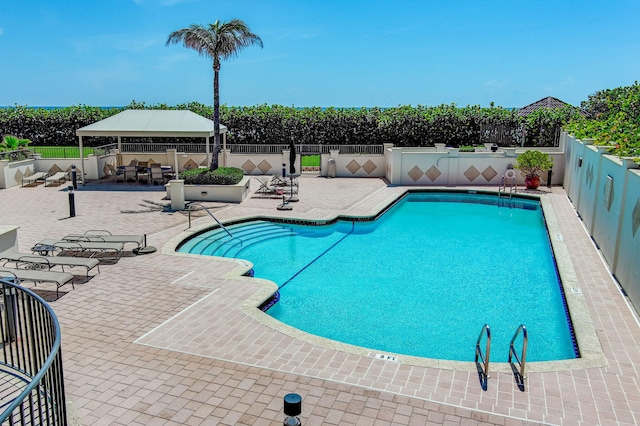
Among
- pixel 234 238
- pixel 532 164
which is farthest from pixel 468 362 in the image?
pixel 532 164

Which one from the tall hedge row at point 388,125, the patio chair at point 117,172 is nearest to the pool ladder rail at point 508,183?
the tall hedge row at point 388,125

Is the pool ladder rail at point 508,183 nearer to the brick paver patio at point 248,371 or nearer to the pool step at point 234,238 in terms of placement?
the pool step at point 234,238

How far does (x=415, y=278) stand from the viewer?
1286cm

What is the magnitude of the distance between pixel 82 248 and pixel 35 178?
1259cm

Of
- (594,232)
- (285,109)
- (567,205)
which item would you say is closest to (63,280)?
(594,232)

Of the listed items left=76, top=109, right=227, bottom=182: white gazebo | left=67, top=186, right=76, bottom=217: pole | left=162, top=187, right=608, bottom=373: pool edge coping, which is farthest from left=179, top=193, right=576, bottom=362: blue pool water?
left=76, top=109, right=227, bottom=182: white gazebo

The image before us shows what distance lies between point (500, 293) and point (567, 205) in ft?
32.5

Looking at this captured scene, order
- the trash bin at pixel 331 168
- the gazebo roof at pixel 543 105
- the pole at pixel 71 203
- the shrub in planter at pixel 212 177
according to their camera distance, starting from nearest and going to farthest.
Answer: the pole at pixel 71 203 < the shrub in planter at pixel 212 177 < the trash bin at pixel 331 168 < the gazebo roof at pixel 543 105

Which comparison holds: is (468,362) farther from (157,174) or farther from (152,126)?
(157,174)

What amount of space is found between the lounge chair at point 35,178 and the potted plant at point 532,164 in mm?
20691

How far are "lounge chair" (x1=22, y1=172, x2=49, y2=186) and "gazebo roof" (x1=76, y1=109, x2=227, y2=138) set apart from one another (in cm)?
242

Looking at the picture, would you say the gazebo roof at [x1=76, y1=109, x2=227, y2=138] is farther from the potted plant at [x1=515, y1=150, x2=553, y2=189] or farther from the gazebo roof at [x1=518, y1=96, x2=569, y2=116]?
the gazebo roof at [x1=518, y1=96, x2=569, y2=116]

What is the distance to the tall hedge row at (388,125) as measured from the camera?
33781mm

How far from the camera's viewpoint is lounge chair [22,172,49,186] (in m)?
22.6
